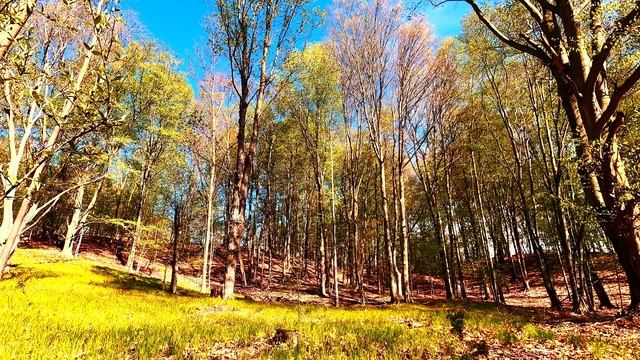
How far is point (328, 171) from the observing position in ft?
99.3

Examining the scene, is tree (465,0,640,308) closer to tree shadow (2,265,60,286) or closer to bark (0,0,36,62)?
bark (0,0,36,62)

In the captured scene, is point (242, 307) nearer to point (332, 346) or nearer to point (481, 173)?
point (332, 346)

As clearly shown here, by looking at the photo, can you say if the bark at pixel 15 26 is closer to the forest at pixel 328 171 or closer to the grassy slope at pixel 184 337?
the forest at pixel 328 171

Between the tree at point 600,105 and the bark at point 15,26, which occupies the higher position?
the tree at point 600,105

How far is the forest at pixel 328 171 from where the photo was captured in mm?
4316

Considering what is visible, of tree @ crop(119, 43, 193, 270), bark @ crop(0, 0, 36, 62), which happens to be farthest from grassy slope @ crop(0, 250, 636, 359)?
tree @ crop(119, 43, 193, 270)

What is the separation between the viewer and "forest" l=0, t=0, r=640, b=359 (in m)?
4.32

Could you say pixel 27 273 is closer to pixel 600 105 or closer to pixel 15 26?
pixel 15 26

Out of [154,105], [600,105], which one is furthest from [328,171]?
[600,105]

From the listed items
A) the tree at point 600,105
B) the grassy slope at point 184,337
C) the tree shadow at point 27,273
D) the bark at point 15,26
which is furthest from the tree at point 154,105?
the bark at point 15,26

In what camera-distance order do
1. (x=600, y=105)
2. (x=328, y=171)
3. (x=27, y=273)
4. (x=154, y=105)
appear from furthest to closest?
(x=328, y=171), (x=154, y=105), (x=27, y=273), (x=600, y=105)

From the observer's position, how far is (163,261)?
38.5m

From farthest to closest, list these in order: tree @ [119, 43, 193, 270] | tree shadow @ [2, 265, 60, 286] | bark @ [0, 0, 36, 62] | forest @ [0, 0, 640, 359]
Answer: tree @ [119, 43, 193, 270] < tree shadow @ [2, 265, 60, 286] < forest @ [0, 0, 640, 359] < bark @ [0, 0, 36, 62]

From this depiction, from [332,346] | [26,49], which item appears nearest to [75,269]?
[332,346]
